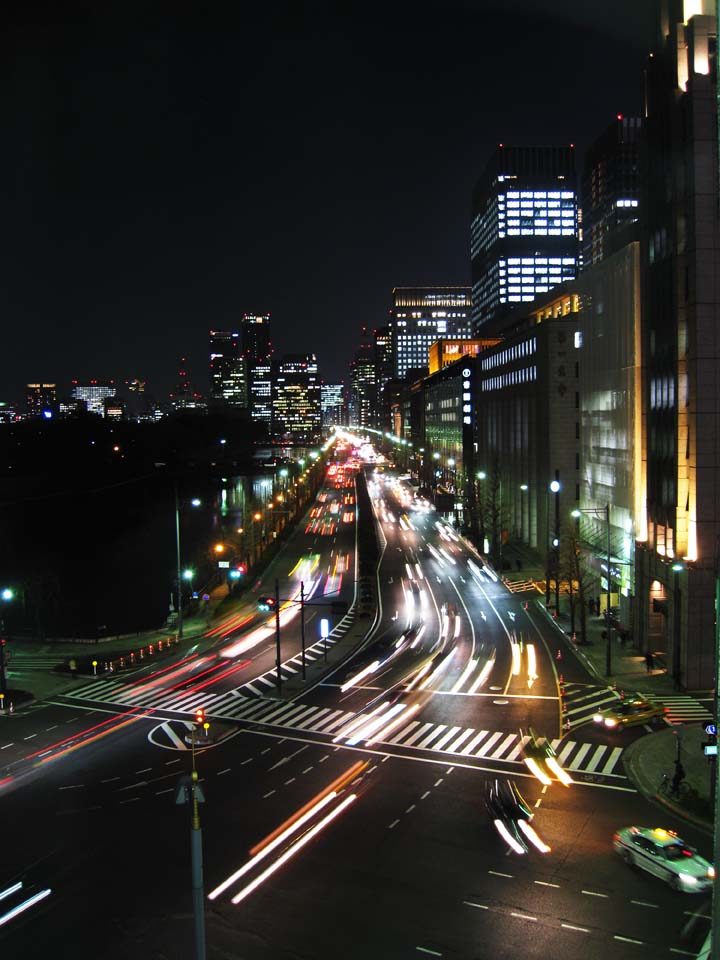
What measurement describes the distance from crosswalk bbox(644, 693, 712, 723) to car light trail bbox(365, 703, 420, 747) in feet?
33.0

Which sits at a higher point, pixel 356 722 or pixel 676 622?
pixel 676 622

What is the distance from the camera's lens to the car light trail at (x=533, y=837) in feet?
65.8

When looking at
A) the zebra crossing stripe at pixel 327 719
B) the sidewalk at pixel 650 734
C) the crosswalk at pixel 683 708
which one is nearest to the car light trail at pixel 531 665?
the sidewalk at pixel 650 734

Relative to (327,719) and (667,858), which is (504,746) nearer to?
(327,719)

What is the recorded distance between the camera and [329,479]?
172m

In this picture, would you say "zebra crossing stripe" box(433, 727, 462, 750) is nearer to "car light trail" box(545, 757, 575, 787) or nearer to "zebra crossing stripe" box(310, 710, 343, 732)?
"car light trail" box(545, 757, 575, 787)

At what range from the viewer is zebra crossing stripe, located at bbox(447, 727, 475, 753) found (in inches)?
1085

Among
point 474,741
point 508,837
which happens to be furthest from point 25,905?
point 474,741

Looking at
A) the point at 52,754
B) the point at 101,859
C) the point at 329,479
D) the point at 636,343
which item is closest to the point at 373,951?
the point at 101,859

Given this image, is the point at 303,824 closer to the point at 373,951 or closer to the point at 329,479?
the point at 373,951

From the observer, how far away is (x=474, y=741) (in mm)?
28328

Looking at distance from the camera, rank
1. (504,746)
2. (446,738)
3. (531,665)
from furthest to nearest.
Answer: (531,665) → (446,738) → (504,746)

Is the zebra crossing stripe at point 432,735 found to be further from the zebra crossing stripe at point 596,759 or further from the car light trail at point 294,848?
the zebra crossing stripe at point 596,759

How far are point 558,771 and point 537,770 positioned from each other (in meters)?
0.73
